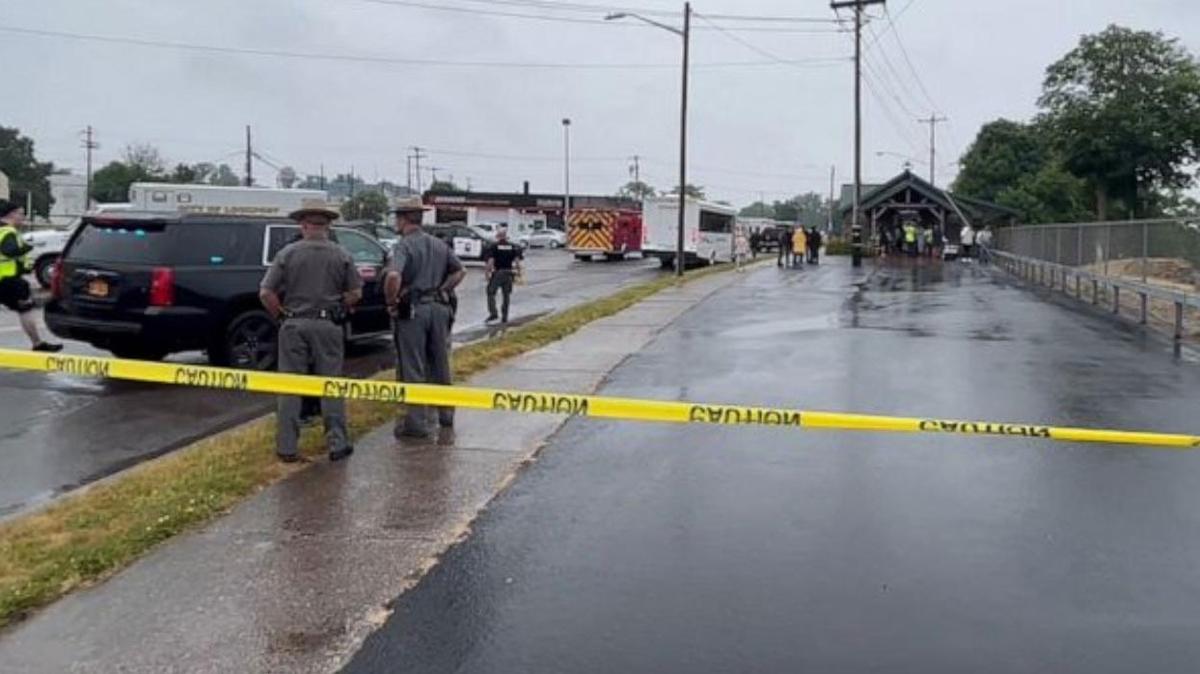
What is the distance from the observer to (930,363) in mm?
12875

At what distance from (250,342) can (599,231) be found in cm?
3947

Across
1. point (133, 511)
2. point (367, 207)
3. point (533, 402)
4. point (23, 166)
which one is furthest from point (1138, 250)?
point (23, 166)

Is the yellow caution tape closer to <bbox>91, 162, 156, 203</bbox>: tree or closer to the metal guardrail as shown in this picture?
the metal guardrail

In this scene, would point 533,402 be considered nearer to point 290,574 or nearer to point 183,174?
point 290,574

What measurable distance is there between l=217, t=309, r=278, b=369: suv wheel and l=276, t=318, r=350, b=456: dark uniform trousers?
4282 millimetres

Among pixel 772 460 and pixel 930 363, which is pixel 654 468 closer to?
pixel 772 460

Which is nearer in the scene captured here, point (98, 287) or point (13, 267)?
point (98, 287)

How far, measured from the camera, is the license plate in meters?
11.2

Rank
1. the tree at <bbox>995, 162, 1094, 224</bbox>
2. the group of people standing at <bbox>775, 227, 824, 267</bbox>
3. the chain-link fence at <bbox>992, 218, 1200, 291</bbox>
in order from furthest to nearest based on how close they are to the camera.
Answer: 1. the tree at <bbox>995, 162, 1094, 224</bbox>
2. the group of people standing at <bbox>775, 227, 824, 267</bbox>
3. the chain-link fence at <bbox>992, 218, 1200, 291</bbox>

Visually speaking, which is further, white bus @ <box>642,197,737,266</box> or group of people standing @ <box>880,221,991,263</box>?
group of people standing @ <box>880,221,991,263</box>

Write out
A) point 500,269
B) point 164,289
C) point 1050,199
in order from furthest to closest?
point 1050,199 < point 500,269 < point 164,289

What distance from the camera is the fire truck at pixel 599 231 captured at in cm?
5066

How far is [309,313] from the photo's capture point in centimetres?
753

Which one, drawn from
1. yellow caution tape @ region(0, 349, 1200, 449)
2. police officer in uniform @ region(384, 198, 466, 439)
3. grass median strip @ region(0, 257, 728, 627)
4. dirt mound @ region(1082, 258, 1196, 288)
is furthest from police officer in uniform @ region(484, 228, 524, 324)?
yellow caution tape @ region(0, 349, 1200, 449)
